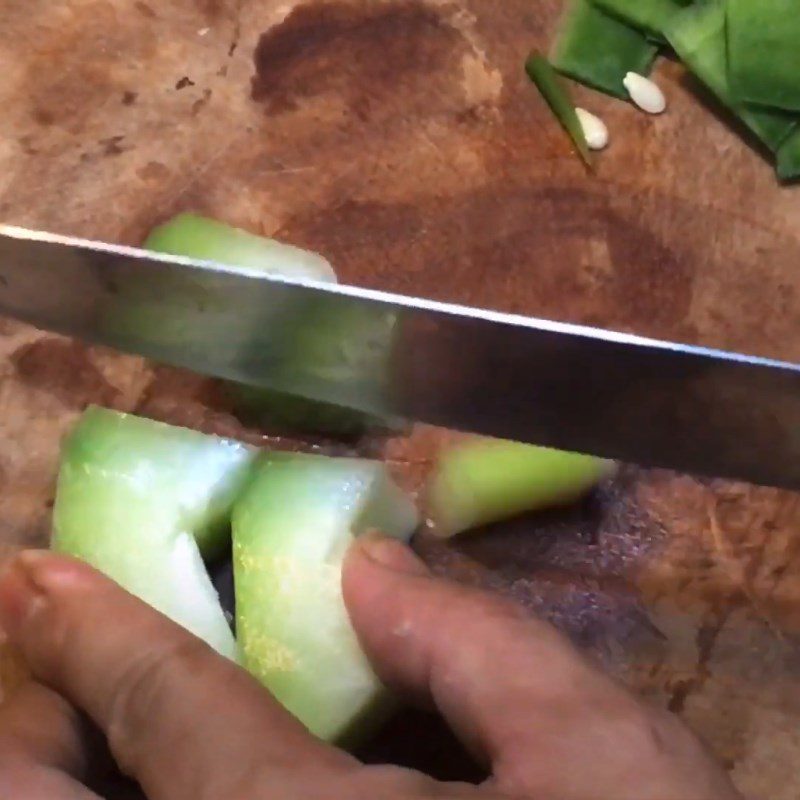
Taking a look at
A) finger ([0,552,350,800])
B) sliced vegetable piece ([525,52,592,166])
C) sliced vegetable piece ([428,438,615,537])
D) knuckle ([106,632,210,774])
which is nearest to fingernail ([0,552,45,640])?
finger ([0,552,350,800])

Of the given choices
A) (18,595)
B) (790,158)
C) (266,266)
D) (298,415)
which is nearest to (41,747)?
(18,595)

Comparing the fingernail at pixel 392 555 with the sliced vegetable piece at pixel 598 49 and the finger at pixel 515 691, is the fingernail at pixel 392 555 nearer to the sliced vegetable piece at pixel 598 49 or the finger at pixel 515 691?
the finger at pixel 515 691

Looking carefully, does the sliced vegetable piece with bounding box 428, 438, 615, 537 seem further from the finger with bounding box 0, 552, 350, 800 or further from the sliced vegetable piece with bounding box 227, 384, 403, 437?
the finger with bounding box 0, 552, 350, 800

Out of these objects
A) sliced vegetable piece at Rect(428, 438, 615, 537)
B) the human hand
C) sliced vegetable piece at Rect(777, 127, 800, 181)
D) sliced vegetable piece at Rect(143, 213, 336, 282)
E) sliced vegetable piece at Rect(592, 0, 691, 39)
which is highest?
sliced vegetable piece at Rect(592, 0, 691, 39)

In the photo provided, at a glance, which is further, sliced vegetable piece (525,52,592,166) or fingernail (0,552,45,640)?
sliced vegetable piece (525,52,592,166)

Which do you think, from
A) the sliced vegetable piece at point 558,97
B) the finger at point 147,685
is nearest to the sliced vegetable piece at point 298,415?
the finger at point 147,685

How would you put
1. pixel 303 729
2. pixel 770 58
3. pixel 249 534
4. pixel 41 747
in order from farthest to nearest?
pixel 770 58 < pixel 249 534 < pixel 41 747 < pixel 303 729

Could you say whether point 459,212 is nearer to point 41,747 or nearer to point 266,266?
point 266,266
